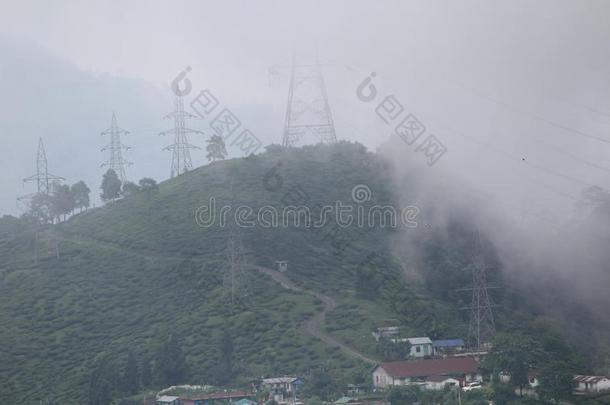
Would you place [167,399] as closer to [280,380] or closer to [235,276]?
[280,380]

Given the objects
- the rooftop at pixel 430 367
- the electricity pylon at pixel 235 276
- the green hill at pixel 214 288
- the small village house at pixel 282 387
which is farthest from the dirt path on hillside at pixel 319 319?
the small village house at pixel 282 387

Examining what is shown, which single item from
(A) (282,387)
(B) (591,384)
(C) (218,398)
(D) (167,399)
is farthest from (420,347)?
(D) (167,399)

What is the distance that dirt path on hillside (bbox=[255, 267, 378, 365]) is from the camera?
65750 millimetres

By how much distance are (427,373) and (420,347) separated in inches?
304

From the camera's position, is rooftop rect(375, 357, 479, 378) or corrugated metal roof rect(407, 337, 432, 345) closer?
rooftop rect(375, 357, 479, 378)

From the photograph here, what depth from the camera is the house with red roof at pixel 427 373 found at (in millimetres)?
56691

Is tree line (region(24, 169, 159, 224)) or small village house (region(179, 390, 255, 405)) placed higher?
tree line (region(24, 169, 159, 224))

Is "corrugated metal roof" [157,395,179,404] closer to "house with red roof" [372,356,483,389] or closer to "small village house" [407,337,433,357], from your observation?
"house with red roof" [372,356,483,389]

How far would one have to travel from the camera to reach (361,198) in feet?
334

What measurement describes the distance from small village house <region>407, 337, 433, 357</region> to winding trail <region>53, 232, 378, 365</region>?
3447 millimetres

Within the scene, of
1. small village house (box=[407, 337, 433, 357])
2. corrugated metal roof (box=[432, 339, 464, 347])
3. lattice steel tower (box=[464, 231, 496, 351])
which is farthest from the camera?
corrugated metal roof (box=[432, 339, 464, 347])

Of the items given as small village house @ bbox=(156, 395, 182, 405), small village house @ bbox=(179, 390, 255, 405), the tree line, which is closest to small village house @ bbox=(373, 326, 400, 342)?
small village house @ bbox=(179, 390, 255, 405)

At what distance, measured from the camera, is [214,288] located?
3152 inches
